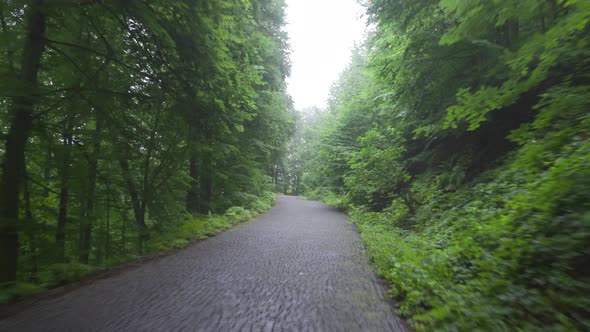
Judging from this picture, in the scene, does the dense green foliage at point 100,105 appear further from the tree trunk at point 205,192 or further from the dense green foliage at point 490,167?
the dense green foliage at point 490,167

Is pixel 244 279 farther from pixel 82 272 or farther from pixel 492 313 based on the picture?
pixel 492 313

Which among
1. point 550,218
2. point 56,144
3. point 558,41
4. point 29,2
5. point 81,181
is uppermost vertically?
point 29,2

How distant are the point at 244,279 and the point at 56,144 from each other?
3552 mm

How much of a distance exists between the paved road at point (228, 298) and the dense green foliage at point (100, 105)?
3.13ft

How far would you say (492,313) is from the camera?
220 cm

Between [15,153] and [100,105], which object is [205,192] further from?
[15,153]

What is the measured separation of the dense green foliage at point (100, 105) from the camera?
338cm

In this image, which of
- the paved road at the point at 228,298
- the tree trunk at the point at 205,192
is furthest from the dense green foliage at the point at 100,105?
the tree trunk at the point at 205,192

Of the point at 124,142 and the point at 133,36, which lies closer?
the point at 133,36

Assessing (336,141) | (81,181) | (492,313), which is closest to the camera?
(492,313)

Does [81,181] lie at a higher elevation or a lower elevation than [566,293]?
higher

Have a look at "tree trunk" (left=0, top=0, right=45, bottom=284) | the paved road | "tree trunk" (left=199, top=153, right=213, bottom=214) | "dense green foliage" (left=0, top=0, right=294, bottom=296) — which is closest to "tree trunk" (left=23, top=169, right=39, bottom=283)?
"dense green foliage" (left=0, top=0, right=294, bottom=296)

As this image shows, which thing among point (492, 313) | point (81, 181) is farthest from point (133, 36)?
point (492, 313)

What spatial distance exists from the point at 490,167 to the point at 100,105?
7.45 metres
